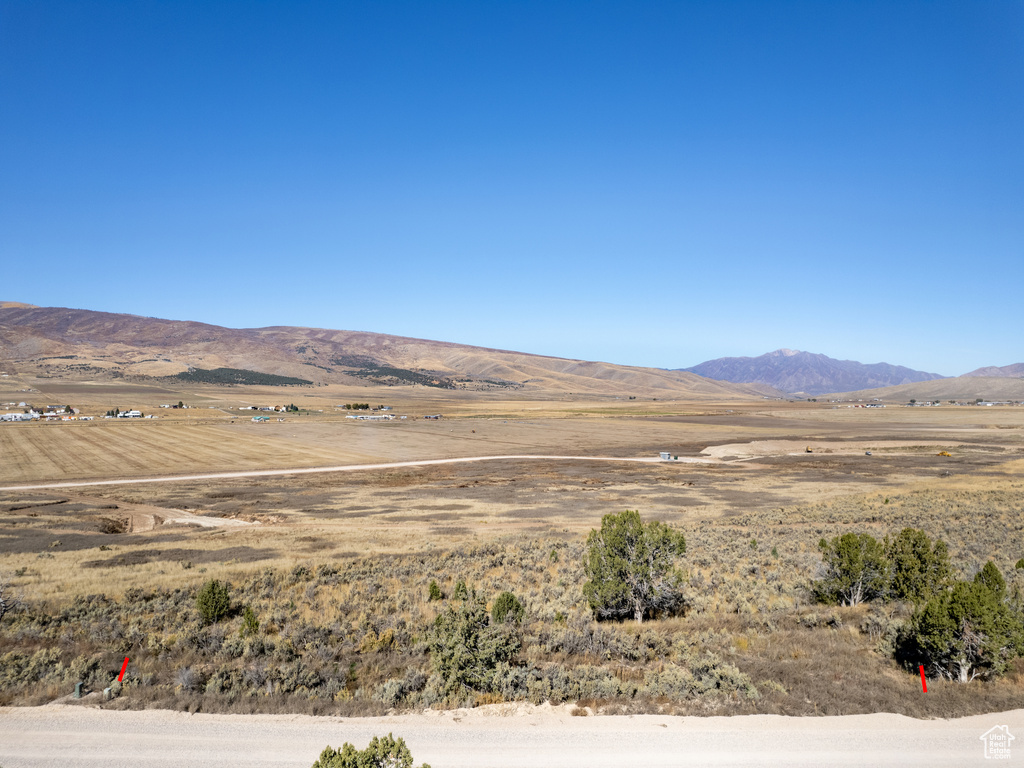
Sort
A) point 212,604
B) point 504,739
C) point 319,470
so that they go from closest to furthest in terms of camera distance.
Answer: point 504,739, point 212,604, point 319,470

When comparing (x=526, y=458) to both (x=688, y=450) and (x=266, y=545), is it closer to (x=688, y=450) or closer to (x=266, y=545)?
(x=688, y=450)

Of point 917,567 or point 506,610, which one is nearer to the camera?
point 506,610

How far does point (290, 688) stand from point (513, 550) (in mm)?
16860

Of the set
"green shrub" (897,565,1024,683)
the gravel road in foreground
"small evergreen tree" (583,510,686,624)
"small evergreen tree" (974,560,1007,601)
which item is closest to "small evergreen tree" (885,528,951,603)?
"small evergreen tree" (974,560,1007,601)

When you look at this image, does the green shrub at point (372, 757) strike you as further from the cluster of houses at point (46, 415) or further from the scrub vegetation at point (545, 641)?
the cluster of houses at point (46, 415)

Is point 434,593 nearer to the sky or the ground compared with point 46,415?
nearer to the sky

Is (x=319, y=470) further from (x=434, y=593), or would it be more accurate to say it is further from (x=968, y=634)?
(x=968, y=634)

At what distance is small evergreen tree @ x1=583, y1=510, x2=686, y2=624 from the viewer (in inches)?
711

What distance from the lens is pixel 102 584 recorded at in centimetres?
2078

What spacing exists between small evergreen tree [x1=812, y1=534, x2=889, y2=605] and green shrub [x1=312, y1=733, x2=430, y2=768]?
52.8 ft

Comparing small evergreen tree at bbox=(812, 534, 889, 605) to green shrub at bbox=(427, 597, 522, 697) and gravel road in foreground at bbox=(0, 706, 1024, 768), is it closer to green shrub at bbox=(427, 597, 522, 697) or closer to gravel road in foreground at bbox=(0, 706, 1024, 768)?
gravel road in foreground at bbox=(0, 706, 1024, 768)

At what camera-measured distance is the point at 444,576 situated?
23141mm

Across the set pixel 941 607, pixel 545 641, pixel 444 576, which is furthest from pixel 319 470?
pixel 941 607

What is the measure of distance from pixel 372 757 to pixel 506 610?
788 cm
